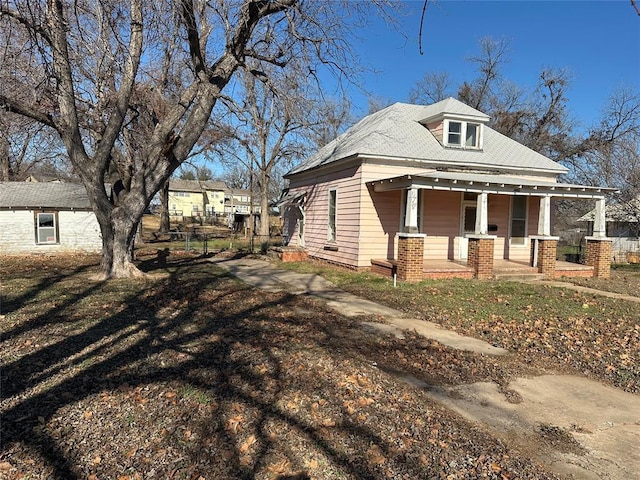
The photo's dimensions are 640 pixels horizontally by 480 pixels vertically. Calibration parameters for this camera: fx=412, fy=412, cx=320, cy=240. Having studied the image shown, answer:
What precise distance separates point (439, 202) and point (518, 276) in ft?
11.2

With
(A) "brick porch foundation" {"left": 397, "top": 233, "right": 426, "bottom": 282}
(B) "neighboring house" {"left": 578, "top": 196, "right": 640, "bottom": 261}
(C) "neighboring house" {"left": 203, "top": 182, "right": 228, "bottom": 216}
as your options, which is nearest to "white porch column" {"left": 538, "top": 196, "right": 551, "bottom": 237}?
(A) "brick porch foundation" {"left": 397, "top": 233, "right": 426, "bottom": 282}

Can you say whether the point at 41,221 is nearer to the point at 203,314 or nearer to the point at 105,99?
the point at 105,99

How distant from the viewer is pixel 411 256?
11.0 meters

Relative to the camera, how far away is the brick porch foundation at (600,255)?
1306 centimetres

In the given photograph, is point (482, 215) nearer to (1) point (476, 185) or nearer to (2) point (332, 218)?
(1) point (476, 185)

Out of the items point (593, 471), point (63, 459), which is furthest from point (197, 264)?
point (593, 471)

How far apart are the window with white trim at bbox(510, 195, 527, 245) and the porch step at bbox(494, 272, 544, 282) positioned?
2.86m

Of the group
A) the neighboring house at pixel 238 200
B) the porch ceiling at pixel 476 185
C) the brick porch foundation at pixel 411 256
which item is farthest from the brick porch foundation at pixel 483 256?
the neighboring house at pixel 238 200

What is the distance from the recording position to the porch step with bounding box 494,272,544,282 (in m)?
12.0

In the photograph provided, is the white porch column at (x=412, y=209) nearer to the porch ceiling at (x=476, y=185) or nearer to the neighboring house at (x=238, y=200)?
the porch ceiling at (x=476, y=185)

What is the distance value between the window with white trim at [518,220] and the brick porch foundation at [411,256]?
5816 millimetres

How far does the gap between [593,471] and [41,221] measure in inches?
837

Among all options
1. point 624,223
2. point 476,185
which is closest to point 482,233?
point 476,185

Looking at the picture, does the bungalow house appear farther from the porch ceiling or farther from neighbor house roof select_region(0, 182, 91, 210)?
neighbor house roof select_region(0, 182, 91, 210)
